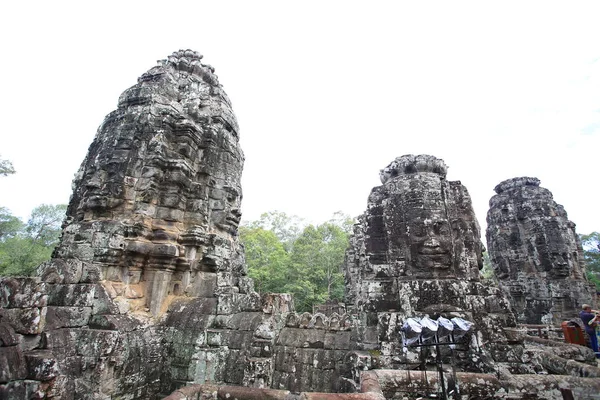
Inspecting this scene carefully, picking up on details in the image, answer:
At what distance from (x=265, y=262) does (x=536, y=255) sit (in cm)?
2009

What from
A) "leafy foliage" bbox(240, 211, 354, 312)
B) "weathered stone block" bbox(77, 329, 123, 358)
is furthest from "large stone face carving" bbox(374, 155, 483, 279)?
"leafy foliage" bbox(240, 211, 354, 312)

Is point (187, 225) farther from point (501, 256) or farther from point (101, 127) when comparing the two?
point (501, 256)

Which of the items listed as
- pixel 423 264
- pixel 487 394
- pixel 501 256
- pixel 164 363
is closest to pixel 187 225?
pixel 164 363

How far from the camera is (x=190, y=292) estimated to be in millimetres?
6559

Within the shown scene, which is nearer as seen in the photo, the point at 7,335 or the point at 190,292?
the point at 7,335

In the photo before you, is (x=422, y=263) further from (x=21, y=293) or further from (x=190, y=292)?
(x=21, y=293)

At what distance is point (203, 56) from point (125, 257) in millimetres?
6073

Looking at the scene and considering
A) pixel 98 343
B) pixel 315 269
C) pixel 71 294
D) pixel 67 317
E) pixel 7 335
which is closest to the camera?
pixel 7 335

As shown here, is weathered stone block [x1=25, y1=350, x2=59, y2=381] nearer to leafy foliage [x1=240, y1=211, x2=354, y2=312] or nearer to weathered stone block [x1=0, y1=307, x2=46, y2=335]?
weathered stone block [x1=0, y1=307, x2=46, y2=335]

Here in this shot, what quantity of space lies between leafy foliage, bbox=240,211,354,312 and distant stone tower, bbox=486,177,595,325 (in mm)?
14459

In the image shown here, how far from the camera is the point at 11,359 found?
3438 millimetres

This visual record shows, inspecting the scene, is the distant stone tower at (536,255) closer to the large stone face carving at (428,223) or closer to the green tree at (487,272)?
the green tree at (487,272)

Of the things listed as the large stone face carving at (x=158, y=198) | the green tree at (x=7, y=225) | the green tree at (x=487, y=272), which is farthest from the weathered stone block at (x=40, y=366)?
the green tree at (x=7, y=225)

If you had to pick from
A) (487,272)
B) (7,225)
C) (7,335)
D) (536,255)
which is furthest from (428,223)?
(487,272)
